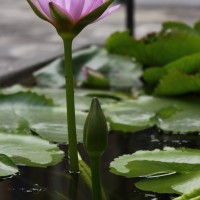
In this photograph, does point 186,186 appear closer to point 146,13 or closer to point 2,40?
point 2,40

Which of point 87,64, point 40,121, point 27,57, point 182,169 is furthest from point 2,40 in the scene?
point 182,169

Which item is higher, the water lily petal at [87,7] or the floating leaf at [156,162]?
the water lily petal at [87,7]

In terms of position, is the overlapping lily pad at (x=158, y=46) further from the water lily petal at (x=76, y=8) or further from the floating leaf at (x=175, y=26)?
the water lily petal at (x=76, y=8)

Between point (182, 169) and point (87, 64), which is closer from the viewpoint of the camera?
point (182, 169)

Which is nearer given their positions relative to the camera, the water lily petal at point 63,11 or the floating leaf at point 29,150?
the water lily petal at point 63,11

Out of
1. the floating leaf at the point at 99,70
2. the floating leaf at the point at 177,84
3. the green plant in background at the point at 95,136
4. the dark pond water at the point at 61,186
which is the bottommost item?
the dark pond water at the point at 61,186

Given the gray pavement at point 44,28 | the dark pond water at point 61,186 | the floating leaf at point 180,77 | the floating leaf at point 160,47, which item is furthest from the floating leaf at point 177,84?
the gray pavement at point 44,28

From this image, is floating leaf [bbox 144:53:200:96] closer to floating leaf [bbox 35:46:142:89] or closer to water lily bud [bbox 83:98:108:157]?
floating leaf [bbox 35:46:142:89]

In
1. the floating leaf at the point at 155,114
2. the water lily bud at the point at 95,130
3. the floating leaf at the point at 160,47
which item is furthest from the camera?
the floating leaf at the point at 160,47
